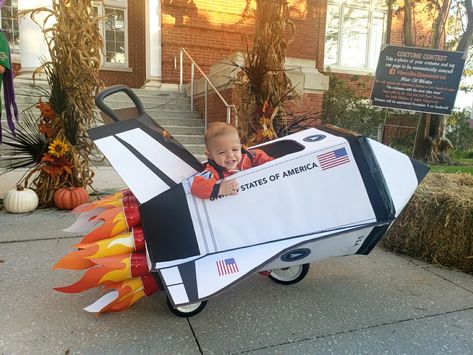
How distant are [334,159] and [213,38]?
395 inches

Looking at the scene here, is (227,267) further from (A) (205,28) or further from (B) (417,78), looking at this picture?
(A) (205,28)

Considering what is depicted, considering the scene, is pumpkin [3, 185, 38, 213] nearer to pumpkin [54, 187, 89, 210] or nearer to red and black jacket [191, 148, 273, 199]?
pumpkin [54, 187, 89, 210]

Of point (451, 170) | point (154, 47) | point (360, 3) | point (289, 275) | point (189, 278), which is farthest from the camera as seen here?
point (360, 3)

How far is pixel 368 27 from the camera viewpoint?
1417 cm

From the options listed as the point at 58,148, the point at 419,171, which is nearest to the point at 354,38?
the point at 58,148

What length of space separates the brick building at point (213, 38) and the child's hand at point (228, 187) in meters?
5.88

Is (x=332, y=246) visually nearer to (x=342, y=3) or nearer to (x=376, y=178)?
(x=376, y=178)

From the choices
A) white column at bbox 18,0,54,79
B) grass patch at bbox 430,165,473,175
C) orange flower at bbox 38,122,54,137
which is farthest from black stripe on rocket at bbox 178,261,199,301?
white column at bbox 18,0,54,79

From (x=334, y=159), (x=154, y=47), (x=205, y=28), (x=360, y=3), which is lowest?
(x=334, y=159)

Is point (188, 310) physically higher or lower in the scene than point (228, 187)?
lower

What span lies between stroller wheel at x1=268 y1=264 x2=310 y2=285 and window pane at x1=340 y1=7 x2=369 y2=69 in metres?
12.4

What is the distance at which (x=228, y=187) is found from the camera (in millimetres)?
2141

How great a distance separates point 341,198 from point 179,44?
965cm

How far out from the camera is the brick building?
10305mm
